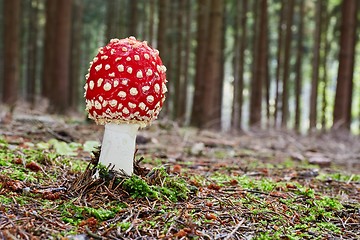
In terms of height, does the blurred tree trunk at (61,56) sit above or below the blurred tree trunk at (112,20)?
below

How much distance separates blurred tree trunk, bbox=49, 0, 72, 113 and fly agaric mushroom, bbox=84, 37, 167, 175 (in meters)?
6.72

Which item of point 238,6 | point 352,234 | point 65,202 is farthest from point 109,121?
point 238,6

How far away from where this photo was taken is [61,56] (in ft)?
30.8

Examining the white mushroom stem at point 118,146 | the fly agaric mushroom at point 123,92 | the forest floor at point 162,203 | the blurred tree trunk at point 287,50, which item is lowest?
the forest floor at point 162,203

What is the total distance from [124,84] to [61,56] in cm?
730

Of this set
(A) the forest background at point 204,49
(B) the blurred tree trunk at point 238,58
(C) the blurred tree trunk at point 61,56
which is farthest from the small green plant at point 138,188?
(B) the blurred tree trunk at point 238,58

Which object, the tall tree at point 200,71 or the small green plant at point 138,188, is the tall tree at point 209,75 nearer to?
the tall tree at point 200,71

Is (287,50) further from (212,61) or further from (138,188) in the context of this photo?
(138,188)

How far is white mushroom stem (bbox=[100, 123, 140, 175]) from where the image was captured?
8.78 feet

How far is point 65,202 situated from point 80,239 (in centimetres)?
41

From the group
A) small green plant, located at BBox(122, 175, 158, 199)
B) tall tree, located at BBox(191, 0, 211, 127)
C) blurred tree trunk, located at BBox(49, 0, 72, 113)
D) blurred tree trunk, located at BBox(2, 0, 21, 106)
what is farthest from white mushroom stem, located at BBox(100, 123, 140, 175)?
blurred tree trunk, located at BBox(2, 0, 21, 106)

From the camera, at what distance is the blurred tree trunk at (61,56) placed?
30.2ft

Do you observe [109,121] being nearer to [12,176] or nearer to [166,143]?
[12,176]

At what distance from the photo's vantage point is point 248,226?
233 centimetres
